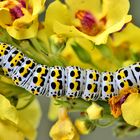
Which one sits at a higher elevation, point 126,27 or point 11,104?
point 126,27

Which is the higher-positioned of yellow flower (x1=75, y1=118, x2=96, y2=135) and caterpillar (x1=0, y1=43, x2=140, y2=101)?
caterpillar (x1=0, y1=43, x2=140, y2=101)

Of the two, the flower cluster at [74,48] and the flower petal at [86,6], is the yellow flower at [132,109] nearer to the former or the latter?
the flower cluster at [74,48]

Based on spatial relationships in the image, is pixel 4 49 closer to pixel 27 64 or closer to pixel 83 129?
pixel 27 64

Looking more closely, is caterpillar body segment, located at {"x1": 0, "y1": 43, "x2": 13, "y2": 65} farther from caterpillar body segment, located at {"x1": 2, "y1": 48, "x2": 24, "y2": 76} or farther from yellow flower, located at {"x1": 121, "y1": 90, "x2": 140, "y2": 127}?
yellow flower, located at {"x1": 121, "y1": 90, "x2": 140, "y2": 127}

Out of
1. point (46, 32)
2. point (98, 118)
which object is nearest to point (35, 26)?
point (46, 32)

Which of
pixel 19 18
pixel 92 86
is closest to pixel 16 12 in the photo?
pixel 19 18

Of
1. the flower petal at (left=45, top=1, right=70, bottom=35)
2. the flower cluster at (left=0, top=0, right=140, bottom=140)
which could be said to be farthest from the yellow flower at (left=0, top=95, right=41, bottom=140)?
the flower petal at (left=45, top=1, right=70, bottom=35)
